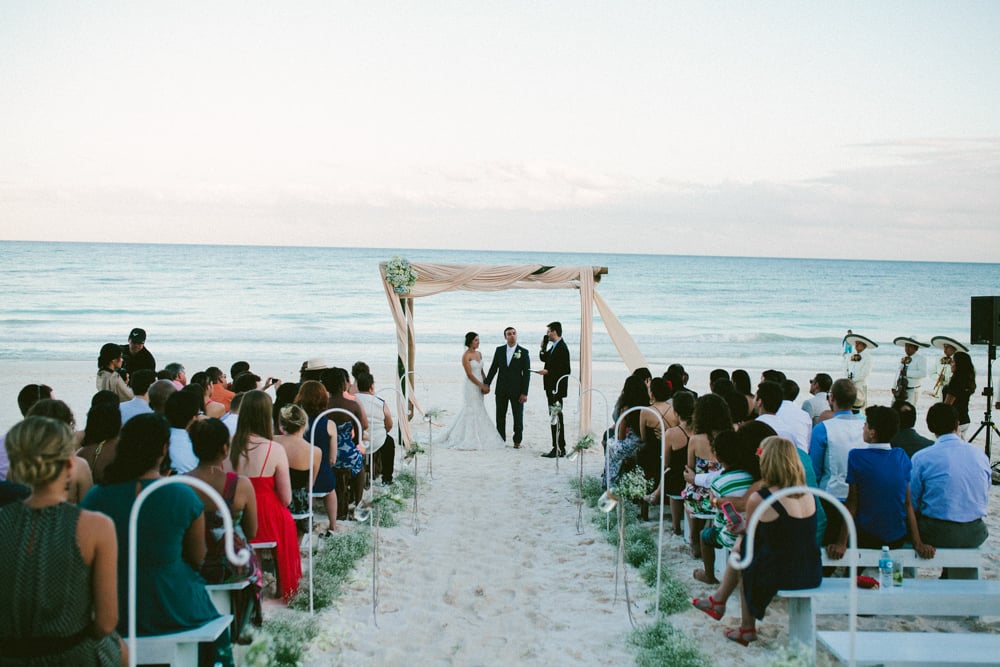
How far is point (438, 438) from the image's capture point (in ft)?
37.9

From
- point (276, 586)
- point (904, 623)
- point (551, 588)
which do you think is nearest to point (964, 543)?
point (904, 623)

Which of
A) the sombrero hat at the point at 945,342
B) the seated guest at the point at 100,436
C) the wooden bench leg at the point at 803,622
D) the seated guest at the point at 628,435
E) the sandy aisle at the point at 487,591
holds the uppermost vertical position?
the sombrero hat at the point at 945,342

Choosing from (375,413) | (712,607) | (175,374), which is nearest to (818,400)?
(712,607)

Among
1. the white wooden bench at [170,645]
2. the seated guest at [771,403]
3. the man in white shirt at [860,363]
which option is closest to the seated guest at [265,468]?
the white wooden bench at [170,645]

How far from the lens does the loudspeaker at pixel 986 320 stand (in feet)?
31.8

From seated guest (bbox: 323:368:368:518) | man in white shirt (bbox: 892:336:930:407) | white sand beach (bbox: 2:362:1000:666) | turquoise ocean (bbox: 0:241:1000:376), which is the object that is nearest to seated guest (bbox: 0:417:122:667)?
white sand beach (bbox: 2:362:1000:666)

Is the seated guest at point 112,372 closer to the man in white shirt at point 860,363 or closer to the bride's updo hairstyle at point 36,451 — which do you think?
the bride's updo hairstyle at point 36,451

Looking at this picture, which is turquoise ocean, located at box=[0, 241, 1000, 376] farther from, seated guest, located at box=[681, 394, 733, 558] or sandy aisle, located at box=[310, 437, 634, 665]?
seated guest, located at box=[681, 394, 733, 558]

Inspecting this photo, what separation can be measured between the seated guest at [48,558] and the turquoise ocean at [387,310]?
764 inches

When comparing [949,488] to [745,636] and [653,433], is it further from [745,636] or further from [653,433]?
[653,433]

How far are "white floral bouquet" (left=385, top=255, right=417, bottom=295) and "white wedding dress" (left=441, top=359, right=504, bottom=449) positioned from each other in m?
1.58

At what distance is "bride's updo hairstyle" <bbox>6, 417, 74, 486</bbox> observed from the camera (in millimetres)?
2648

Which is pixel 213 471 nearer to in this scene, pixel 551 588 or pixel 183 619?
pixel 183 619

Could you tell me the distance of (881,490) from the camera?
201 inches
